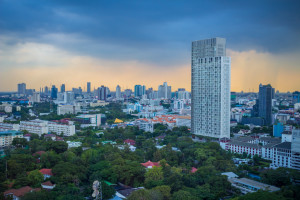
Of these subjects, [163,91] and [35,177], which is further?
[163,91]

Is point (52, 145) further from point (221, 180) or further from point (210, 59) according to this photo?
point (210, 59)

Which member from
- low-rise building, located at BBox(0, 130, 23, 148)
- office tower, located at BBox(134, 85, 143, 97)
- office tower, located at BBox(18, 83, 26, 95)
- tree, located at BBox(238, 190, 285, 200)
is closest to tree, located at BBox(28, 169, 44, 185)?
tree, located at BBox(238, 190, 285, 200)

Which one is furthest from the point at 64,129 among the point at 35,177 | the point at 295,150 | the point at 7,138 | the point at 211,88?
the point at 295,150

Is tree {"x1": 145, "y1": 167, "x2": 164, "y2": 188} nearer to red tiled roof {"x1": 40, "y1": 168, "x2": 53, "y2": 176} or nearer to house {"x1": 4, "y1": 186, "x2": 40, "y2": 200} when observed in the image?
red tiled roof {"x1": 40, "y1": 168, "x2": 53, "y2": 176}

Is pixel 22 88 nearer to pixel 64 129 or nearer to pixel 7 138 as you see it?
pixel 64 129

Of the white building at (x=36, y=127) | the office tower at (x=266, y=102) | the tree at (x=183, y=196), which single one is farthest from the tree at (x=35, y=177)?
the office tower at (x=266, y=102)

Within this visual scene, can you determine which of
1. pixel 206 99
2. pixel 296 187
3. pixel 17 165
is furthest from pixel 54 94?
pixel 296 187
